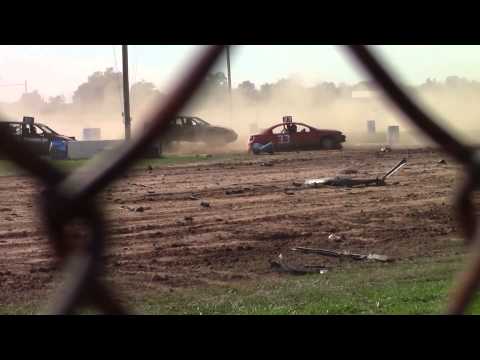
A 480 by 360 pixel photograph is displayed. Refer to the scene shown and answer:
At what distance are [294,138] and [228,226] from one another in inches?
718

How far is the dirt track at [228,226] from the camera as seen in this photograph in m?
8.08

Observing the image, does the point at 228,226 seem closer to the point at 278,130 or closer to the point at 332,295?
the point at 332,295

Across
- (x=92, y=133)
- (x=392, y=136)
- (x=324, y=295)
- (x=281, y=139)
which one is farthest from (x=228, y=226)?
(x=92, y=133)

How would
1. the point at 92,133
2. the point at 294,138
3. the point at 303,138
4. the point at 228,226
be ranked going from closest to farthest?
the point at 228,226 < the point at 294,138 < the point at 303,138 < the point at 92,133

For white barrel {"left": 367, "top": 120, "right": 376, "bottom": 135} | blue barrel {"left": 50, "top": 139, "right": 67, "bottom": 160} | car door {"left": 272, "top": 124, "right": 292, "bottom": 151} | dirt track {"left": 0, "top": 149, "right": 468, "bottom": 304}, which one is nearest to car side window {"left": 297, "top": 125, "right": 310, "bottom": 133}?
car door {"left": 272, "top": 124, "right": 292, "bottom": 151}

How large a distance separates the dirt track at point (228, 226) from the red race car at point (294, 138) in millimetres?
10440

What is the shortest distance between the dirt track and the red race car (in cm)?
1044

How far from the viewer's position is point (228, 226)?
10.7 meters

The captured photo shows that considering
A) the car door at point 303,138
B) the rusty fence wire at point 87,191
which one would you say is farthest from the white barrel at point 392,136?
the rusty fence wire at point 87,191

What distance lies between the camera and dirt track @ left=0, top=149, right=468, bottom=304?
8.08 m
